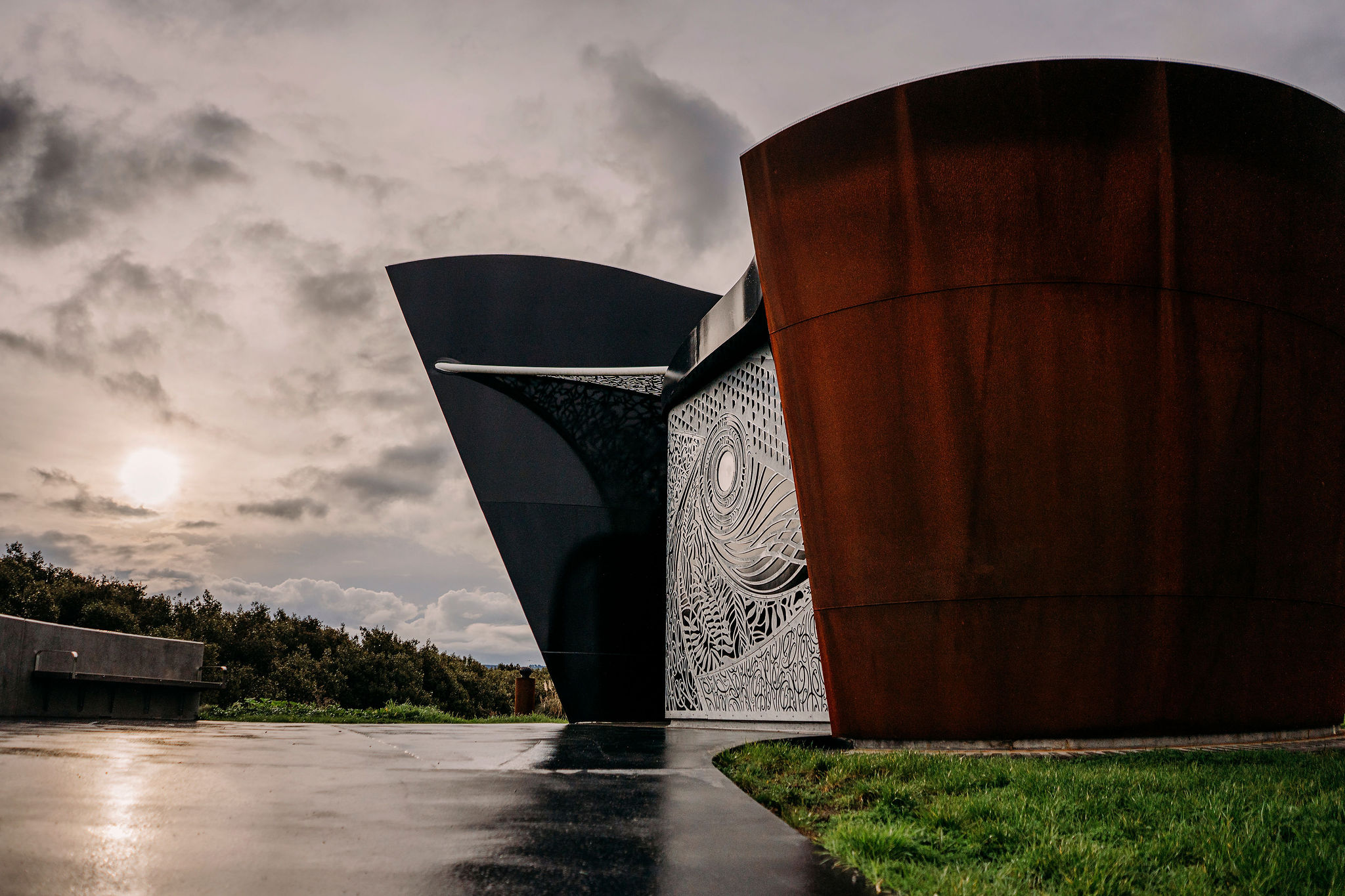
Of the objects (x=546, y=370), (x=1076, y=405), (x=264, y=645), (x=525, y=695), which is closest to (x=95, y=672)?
(x=546, y=370)

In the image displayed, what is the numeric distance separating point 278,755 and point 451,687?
114 feet

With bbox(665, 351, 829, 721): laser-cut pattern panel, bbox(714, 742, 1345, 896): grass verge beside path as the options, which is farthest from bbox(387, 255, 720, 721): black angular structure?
bbox(714, 742, 1345, 896): grass verge beside path

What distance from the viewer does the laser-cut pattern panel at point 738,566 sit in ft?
43.7

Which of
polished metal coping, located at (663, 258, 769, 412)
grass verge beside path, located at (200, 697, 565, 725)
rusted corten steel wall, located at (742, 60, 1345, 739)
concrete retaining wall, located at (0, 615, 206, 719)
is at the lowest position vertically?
grass verge beside path, located at (200, 697, 565, 725)

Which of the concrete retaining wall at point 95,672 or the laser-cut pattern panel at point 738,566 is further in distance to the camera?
the laser-cut pattern panel at point 738,566

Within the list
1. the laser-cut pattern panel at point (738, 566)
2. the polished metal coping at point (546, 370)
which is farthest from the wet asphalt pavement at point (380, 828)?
the polished metal coping at point (546, 370)

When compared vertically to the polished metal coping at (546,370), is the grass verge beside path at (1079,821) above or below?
below

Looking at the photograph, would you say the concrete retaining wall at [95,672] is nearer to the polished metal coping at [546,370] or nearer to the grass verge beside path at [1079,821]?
the polished metal coping at [546,370]

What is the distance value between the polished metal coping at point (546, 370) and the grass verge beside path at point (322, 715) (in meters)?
7.22

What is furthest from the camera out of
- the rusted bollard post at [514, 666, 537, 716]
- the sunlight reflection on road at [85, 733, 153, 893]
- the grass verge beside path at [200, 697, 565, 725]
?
the rusted bollard post at [514, 666, 537, 716]

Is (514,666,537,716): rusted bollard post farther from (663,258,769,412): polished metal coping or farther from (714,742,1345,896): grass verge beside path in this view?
(714,742,1345,896): grass verge beside path

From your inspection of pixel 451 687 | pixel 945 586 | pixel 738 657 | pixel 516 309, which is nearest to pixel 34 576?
pixel 451 687

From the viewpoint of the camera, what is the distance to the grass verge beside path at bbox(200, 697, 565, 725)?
17.3 meters

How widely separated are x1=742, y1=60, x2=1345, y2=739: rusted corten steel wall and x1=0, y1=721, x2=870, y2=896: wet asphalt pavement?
268cm
